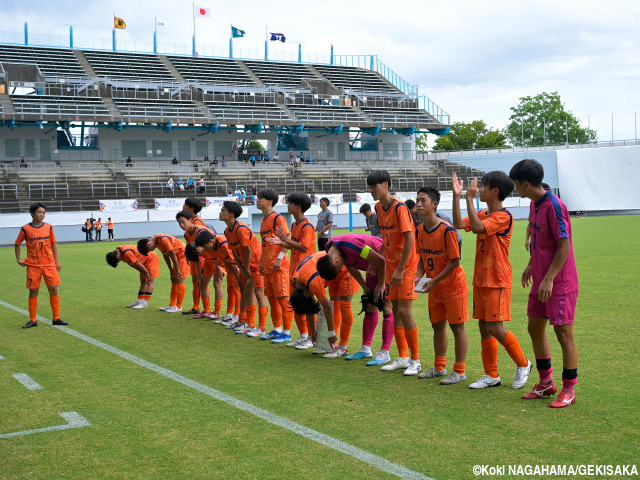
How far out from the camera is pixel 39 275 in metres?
10.4

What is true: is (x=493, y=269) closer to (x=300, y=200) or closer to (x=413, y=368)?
(x=413, y=368)

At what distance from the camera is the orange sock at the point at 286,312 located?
8820 mm

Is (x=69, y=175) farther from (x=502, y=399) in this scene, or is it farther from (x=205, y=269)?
(x=502, y=399)

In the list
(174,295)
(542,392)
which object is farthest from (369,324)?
(174,295)

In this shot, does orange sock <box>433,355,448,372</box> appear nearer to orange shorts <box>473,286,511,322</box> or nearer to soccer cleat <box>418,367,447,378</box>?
soccer cleat <box>418,367,447,378</box>

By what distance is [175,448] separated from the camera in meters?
4.73

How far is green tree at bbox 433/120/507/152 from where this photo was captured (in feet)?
308

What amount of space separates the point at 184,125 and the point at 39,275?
4280 centimetres

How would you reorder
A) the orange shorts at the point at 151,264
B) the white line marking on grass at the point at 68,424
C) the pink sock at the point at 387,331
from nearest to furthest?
the white line marking on grass at the point at 68,424, the pink sock at the point at 387,331, the orange shorts at the point at 151,264

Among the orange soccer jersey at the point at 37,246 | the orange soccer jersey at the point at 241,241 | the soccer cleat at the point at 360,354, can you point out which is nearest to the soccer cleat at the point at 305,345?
the soccer cleat at the point at 360,354

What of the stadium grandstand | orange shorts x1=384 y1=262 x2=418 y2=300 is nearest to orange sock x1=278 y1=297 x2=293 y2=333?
orange shorts x1=384 y1=262 x2=418 y2=300

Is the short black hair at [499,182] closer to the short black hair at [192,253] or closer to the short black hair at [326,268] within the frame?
the short black hair at [326,268]

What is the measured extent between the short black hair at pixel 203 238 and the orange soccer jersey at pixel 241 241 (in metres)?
0.29

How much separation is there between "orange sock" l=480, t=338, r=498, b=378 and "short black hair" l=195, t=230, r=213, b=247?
16.2 ft
